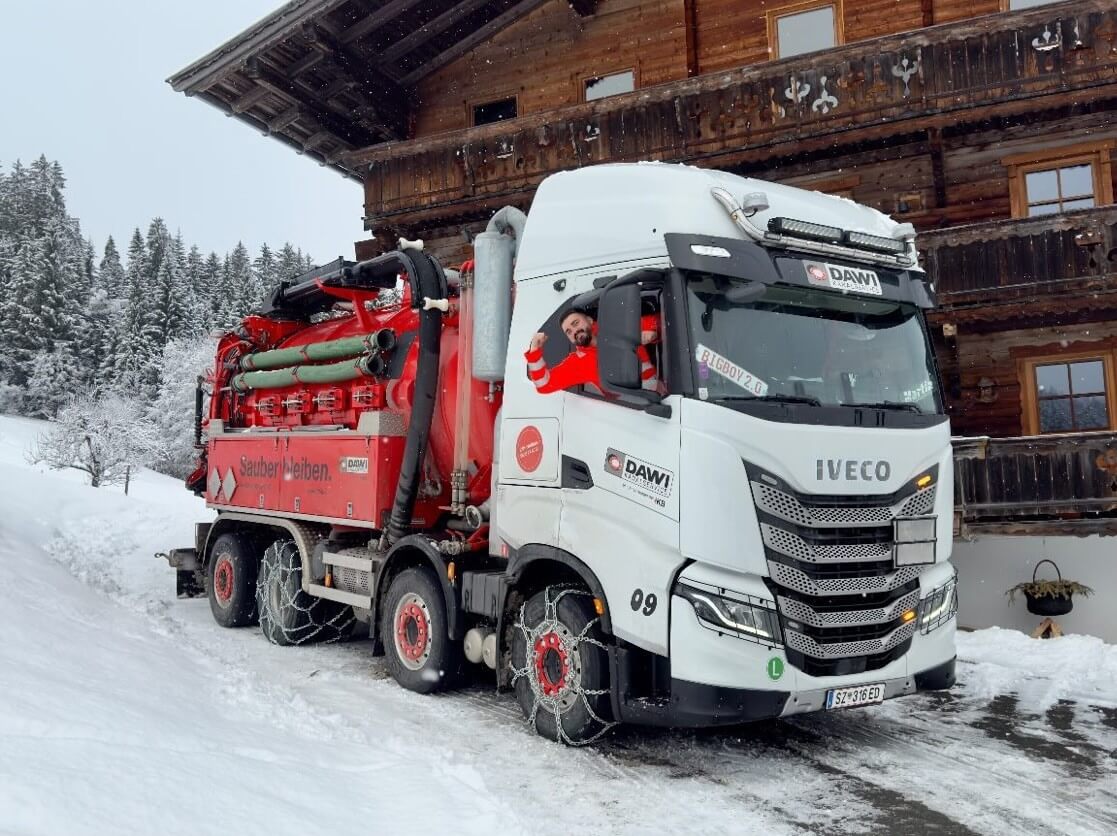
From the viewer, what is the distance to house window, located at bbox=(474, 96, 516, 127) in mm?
17828

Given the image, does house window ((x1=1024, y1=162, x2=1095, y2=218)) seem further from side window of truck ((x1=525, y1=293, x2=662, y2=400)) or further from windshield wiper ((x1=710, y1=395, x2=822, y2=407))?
side window of truck ((x1=525, y1=293, x2=662, y2=400))

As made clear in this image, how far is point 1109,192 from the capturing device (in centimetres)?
1327

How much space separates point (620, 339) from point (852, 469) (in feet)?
4.82

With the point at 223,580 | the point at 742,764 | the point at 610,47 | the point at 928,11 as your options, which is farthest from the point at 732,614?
the point at 610,47

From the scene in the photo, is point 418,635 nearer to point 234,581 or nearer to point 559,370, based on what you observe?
point 559,370

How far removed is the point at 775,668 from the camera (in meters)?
5.00

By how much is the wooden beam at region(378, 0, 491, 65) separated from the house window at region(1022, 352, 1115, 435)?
11242 mm

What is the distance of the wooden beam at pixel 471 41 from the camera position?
17.4 m

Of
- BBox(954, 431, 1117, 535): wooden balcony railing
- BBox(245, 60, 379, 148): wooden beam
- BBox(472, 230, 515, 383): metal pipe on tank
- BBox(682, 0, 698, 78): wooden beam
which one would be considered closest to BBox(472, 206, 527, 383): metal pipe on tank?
BBox(472, 230, 515, 383): metal pipe on tank

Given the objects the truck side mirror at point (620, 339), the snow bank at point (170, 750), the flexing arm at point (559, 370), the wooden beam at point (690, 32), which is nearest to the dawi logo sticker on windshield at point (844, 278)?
the truck side mirror at point (620, 339)

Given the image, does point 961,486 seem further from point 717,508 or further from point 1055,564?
point 717,508

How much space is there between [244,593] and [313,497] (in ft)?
6.69

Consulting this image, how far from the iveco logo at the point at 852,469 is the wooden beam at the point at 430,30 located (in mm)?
14343

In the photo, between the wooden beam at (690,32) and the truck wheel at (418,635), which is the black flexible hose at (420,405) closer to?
the truck wheel at (418,635)
